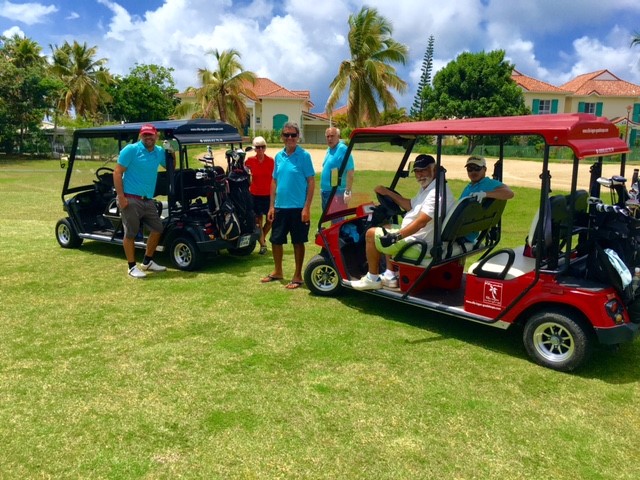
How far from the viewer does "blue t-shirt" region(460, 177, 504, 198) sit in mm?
4547

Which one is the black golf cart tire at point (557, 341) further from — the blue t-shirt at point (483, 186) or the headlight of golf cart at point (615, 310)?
the blue t-shirt at point (483, 186)

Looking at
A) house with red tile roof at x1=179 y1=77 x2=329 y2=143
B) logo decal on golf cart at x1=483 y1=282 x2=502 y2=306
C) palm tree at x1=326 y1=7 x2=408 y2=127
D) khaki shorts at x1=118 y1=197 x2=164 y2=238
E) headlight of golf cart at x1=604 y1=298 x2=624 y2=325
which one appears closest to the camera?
headlight of golf cart at x1=604 y1=298 x2=624 y2=325

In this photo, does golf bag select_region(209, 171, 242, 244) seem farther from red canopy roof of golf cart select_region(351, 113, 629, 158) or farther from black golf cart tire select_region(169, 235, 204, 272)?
red canopy roof of golf cart select_region(351, 113, 629, 158)

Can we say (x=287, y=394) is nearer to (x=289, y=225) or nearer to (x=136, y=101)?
(x=289, y=225)

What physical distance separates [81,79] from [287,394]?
4154cm

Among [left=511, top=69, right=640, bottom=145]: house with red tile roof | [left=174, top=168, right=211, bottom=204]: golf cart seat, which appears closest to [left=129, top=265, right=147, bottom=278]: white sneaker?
[left=174, top=168, right=211, bottom=204]: golf cart seat

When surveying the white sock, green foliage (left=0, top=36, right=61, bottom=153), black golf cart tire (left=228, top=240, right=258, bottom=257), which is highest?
green foliage (left=0, top=36, right=61, bottom=153)

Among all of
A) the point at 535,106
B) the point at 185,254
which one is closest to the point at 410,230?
the point at 185,254

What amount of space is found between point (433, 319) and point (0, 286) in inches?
174

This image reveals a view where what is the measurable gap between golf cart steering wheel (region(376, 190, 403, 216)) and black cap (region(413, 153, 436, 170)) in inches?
18.8

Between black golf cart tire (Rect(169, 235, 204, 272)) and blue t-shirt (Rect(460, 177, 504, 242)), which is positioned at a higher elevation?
blue t-shirt (Rect(460, 177, 504, 242))

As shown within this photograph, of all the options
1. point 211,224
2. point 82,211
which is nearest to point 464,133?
point 211,224

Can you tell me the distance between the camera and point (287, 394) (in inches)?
137

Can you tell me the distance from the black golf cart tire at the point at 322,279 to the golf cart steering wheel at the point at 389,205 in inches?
32.2
